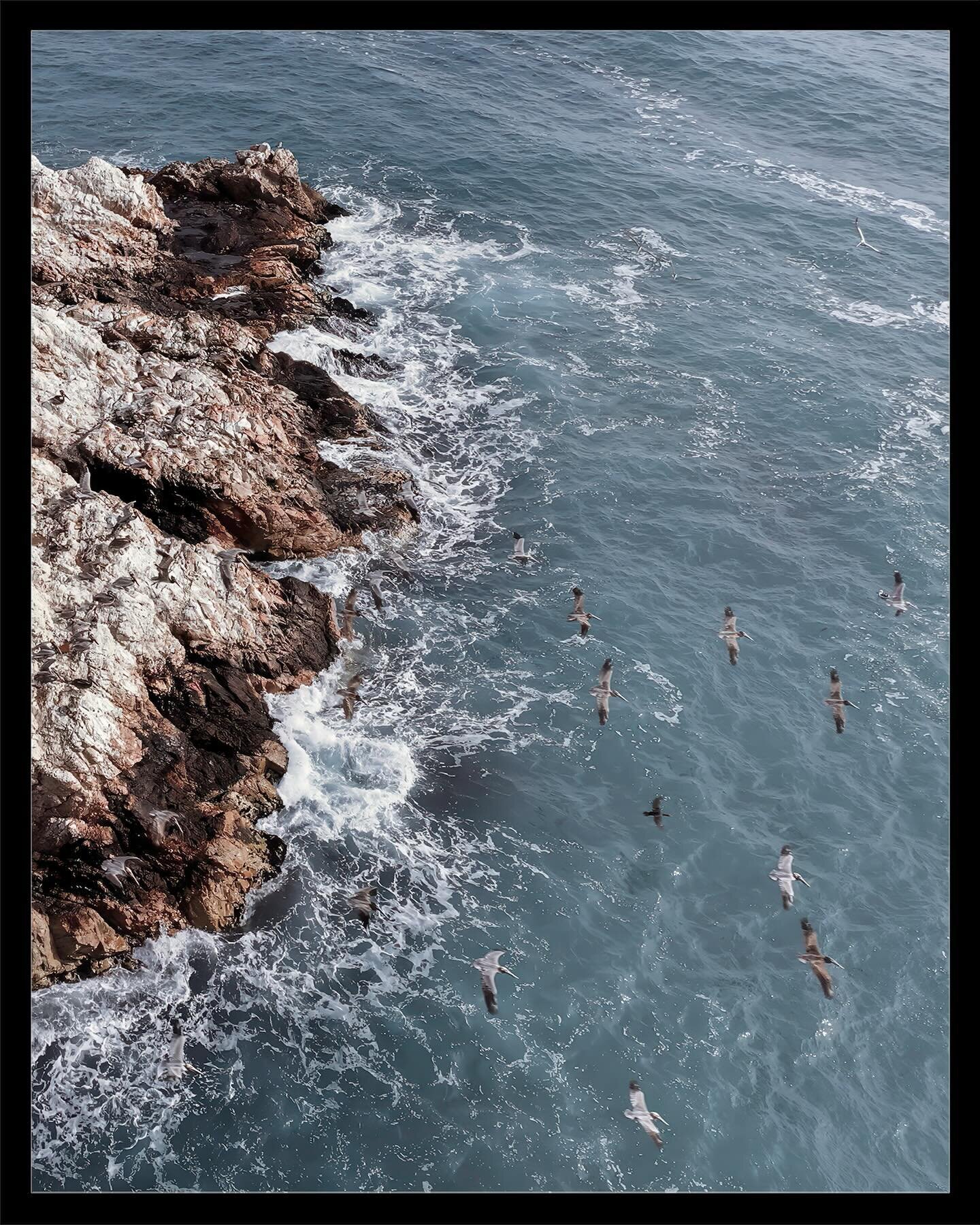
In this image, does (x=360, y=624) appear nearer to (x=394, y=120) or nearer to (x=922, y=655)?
(x=922, y=655)

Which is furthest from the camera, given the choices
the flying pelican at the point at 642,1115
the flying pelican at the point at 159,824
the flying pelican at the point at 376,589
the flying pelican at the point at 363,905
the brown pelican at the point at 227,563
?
the flying pelican at the point at 376,589

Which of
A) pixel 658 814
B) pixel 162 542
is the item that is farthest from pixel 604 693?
pixel 162 542

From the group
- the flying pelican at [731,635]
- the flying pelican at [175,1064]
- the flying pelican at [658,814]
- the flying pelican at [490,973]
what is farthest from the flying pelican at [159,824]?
the flying pelican at [731,635]

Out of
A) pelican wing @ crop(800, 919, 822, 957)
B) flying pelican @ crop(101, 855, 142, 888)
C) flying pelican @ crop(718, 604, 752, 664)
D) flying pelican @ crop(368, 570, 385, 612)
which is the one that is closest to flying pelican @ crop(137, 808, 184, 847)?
flying pelican @ crop(101, 855, 142, 888)

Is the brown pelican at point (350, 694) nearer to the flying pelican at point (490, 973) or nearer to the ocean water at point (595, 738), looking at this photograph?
the ocean water at point (595, 738)

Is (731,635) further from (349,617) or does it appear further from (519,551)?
(349,617)

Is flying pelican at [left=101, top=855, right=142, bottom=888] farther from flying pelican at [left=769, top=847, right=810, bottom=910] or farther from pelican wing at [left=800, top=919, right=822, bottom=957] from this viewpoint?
pelican wing at [left=800, top=919, right=822, bottom=957]

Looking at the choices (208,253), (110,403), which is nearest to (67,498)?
(110,403)
